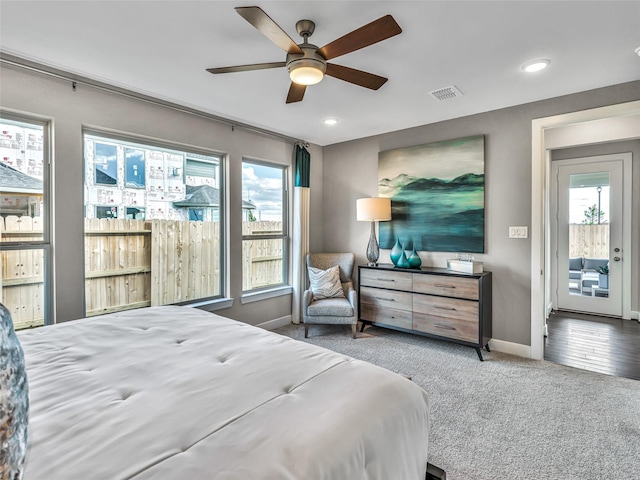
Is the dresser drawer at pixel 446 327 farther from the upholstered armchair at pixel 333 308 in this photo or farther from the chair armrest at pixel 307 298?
the chair armrest at pixel 307 298

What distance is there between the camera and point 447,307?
11.3 feet

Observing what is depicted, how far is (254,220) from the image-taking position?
420 centimetres

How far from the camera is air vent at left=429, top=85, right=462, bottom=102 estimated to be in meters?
2.93

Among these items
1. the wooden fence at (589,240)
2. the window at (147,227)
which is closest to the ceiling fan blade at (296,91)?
the window at (147,227)

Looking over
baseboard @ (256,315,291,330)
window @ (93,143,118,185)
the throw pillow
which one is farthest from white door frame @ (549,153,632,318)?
window @ (93,143,118,185)

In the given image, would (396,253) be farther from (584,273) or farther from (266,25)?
(584,273)

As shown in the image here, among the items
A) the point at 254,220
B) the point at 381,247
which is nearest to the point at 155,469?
the point at 254,220

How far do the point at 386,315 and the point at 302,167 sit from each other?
225 cm

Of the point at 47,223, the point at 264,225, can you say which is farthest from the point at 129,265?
the point at 264,225

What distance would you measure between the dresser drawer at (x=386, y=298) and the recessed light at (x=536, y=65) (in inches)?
92.3

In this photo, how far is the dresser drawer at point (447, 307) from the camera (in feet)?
10.8

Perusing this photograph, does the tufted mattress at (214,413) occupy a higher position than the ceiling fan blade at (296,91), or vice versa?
the ceiling fan blade at (296,91)

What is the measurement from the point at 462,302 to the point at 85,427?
3.23 metres

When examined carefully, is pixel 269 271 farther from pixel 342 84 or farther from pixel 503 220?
pixel 503 220
